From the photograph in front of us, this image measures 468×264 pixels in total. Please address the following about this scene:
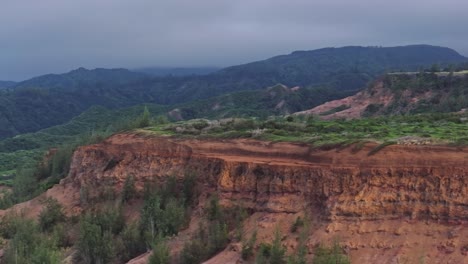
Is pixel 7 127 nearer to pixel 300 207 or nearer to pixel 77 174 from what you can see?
pixel 77 174

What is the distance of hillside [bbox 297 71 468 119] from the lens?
242 feet

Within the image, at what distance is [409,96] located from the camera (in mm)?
83000

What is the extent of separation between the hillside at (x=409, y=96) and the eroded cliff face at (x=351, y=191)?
44.9m

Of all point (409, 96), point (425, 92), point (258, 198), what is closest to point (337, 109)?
point (409, 96)

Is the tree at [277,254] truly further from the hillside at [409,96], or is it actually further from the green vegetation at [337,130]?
the hillside at [409,96]

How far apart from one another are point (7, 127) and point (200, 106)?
7367cm

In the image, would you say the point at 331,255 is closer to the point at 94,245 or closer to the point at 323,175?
the point at 323,175

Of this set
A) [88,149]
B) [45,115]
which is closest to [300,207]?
[88,149]

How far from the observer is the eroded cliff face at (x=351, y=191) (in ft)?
73.2

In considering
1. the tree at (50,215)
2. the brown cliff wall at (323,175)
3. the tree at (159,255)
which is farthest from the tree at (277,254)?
the tree at (50,215)

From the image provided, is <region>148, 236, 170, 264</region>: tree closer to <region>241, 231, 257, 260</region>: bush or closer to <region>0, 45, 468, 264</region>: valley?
<region>0, 45, 468, 264</region>: valley

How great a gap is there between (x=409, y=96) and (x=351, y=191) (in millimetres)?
62895

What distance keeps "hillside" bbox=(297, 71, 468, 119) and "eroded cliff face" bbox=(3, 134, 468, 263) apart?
44904mm

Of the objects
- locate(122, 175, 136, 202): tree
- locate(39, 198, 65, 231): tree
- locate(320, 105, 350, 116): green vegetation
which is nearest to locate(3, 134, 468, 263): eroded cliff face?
locate(122, 175, 136, 202): tree
